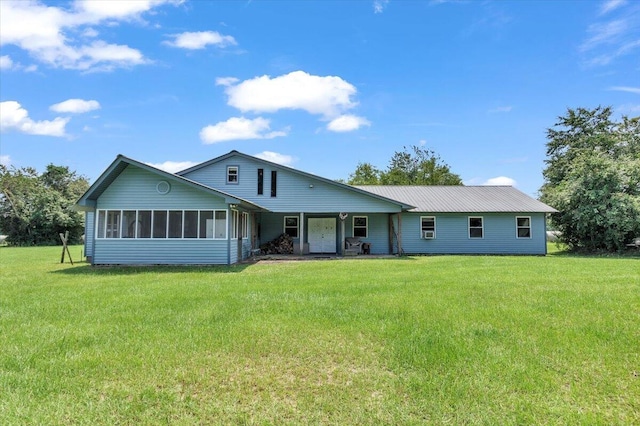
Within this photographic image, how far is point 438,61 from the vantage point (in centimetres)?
1705

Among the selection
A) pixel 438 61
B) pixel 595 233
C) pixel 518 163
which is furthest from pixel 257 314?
pixel 518 163

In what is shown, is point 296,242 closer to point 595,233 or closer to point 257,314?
point 257,314

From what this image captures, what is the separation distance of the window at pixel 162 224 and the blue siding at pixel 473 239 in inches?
419

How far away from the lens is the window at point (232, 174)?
1883 centimetres

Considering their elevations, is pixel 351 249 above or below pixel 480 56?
below

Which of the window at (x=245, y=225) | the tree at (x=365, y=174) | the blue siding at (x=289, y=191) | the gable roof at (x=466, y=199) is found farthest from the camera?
the tree at (x=365, y=174)

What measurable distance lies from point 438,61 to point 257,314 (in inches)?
608

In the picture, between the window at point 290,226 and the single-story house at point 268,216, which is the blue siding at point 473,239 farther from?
the window at point 290,226

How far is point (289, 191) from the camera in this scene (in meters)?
18.6

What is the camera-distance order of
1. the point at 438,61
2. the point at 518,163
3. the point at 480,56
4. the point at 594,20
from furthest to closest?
the point at 518,163
the point at 438,61
the point at 480,56
the point at 594,20

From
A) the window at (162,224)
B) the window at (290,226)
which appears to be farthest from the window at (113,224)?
the window at (290,226)

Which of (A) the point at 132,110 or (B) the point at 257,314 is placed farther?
(A) the point at 132,110

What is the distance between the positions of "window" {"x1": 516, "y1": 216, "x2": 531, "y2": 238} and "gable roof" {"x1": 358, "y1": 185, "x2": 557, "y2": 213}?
0.65 meters

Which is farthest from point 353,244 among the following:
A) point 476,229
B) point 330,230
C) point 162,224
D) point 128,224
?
point 128,224
